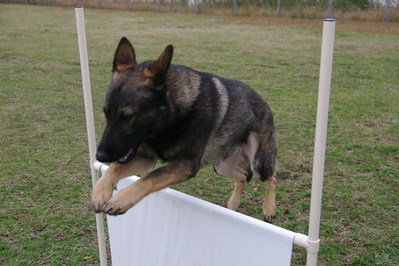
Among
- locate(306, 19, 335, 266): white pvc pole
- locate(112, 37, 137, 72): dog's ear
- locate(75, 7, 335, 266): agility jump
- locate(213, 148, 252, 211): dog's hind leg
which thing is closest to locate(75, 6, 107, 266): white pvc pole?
locate(75, 7, 335, 266): agility jump

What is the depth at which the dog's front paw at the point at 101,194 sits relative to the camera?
2594mm

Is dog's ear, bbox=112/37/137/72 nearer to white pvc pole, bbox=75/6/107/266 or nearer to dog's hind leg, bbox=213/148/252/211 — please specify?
white pvc pole, bbox=75/6/107/266

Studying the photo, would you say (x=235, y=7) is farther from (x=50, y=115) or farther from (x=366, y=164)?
(x=366, y=164)

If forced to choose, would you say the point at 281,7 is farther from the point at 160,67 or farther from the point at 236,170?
the point at 160,67

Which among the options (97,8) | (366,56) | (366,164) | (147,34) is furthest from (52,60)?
(97,8)

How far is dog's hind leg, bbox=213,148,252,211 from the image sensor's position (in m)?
3.80

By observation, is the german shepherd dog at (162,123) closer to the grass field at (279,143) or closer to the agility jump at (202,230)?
the agility jump at (202,230)

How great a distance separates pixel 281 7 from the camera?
2291cm

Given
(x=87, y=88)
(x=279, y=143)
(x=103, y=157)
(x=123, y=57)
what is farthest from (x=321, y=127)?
(x=279, y=143)

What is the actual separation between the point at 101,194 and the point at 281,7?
72.2 ft

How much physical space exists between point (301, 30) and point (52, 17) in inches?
565

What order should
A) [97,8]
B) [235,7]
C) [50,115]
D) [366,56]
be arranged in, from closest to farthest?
[50,115], [366,56], [235,7], [97,8]

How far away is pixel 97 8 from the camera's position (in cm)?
2888

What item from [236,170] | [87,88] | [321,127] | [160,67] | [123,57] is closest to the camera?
[321,127]
